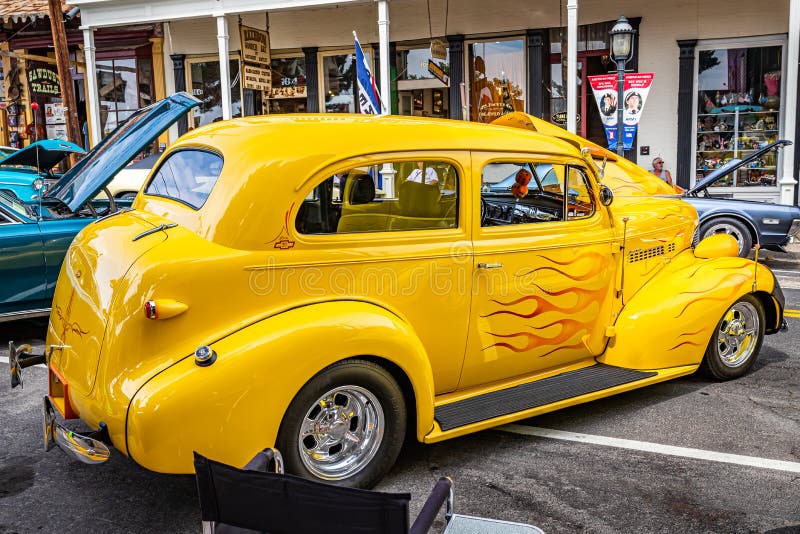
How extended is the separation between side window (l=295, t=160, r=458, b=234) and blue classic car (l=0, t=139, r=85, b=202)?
174 inches

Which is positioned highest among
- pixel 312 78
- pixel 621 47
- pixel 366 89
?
pixel 312 78

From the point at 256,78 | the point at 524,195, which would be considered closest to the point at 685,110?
the point at 256,78

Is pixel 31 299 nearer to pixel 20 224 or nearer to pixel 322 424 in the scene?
pixel 20 224

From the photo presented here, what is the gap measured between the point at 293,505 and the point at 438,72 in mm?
15660

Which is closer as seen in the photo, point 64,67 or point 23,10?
point 64,67

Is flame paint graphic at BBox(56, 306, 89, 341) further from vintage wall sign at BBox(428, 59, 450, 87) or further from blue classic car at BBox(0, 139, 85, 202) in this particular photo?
vintage wall sign at BBox(428, 59, 450, 87)

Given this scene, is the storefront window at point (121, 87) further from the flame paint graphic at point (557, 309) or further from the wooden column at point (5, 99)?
the flame paint graphic at point (557, 309)

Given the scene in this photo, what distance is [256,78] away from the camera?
16516 mm

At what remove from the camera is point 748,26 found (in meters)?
15.0

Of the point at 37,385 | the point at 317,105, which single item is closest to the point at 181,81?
the point at 317,105

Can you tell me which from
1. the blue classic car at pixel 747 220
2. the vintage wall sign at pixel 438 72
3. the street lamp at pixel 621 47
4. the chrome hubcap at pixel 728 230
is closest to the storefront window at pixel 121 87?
the vintage wall sign at pixel 438 72

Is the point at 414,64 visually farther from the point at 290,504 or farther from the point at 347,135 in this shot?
the point at 290,504

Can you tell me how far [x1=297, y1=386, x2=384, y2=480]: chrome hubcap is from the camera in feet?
12.0

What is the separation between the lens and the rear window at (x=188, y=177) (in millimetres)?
3953
